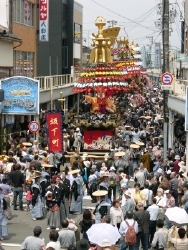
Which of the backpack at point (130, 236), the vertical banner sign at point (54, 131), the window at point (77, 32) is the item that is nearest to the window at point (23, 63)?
the vertical banner sign at point (54, 131)

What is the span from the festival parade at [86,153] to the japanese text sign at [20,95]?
44 mm

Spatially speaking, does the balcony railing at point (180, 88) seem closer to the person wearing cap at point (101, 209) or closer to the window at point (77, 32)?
the person wearing cap at point (101, 209)

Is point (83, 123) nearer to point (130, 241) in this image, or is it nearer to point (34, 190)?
point (34, 190)

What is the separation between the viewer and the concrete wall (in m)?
28.2

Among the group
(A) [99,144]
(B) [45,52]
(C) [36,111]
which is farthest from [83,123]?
(B) [45,52]

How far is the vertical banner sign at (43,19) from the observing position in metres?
36.0

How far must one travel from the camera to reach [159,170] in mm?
18469

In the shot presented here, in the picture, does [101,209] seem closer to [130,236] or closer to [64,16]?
[130,236]

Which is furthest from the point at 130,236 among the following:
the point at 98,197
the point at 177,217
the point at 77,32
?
the point at 77,32

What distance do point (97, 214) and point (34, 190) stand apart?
2952mm

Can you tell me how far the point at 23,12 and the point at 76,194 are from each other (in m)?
20.4

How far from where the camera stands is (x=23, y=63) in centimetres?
3406

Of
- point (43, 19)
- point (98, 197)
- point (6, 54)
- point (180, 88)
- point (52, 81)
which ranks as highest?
point (43, 19)

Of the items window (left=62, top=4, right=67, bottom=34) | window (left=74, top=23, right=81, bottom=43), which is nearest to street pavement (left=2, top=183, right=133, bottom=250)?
window (left=62, top=4, right=67, bottom=34)
